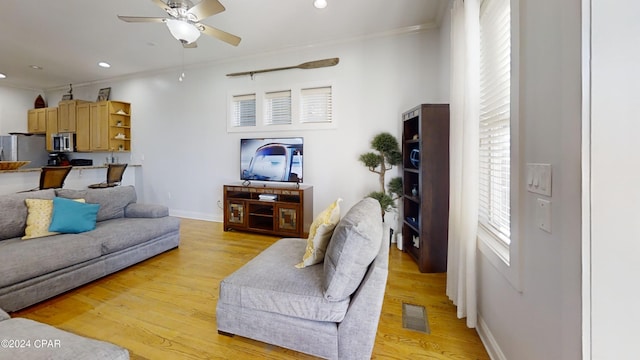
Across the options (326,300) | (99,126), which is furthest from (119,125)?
(326,300)

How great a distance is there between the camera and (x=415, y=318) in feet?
6.34

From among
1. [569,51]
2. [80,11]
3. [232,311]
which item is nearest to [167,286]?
[232,311]

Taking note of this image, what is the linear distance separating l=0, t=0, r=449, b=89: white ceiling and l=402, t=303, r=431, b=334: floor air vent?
10.3ft

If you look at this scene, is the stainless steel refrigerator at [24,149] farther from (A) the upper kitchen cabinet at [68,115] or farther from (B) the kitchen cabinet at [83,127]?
(B) the kitchen cabinet at [83,127]

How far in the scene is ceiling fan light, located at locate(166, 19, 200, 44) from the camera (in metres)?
2.44

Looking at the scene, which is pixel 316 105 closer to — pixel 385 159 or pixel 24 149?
pixel 385 159

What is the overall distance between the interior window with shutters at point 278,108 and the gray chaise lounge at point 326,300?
3.01 meters

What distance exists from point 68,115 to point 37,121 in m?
1.27

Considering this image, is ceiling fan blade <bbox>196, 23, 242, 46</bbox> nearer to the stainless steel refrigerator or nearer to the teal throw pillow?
the teal throw pillow
